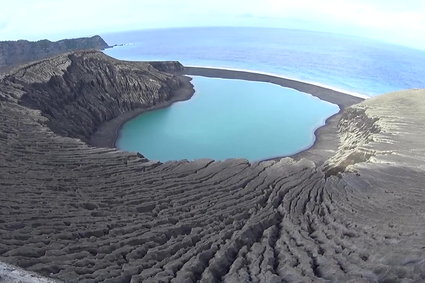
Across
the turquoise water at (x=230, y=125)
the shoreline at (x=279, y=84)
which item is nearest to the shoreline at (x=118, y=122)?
the shoreline at (x=279, y=84)

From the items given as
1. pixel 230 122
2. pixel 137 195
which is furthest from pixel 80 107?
pixel 137 195

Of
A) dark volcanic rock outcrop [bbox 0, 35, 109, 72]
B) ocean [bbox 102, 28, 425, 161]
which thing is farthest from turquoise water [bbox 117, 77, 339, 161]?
dark volcanic rock outcrop [bbox 0, 35, 109, 72]

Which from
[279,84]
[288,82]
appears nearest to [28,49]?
[279,84]

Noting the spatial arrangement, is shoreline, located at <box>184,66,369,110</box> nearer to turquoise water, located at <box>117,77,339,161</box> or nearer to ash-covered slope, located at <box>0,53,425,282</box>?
turquoise water, located at <box>117,77,339,161</box>

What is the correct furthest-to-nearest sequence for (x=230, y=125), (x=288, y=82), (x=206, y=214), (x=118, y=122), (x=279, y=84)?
(x=288, y=82)
(x=279, y=84)
(x=118, y=122)
(x=230, y=125)
(x=206, y=214)

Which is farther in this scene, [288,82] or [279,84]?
[288,82]

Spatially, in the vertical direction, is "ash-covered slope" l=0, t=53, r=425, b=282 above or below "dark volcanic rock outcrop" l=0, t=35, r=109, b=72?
below

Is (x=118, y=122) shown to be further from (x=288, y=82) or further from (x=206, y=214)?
(x=288, y=82)
